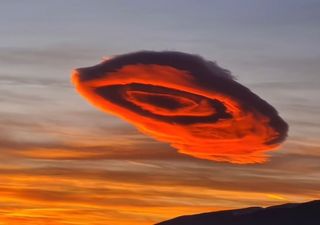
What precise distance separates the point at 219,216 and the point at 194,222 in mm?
3110

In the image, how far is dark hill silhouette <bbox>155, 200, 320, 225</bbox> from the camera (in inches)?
4956

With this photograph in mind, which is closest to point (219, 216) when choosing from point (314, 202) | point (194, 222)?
point (194, 222)

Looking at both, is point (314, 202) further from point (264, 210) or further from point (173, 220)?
point (173, 220)

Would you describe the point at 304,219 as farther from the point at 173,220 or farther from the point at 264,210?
the point at 173,220

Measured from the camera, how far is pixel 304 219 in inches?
4963

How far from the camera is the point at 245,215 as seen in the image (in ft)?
431

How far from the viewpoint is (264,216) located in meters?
129

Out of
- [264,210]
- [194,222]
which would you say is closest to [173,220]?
[194,222]

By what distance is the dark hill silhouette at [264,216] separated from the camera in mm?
125875

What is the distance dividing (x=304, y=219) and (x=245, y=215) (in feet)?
27.3

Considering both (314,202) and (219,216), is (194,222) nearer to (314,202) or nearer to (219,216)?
(219,216)

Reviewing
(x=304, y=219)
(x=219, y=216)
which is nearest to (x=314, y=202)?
(x=304, y=219)

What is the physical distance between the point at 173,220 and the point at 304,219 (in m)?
16.0

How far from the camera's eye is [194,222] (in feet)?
431
